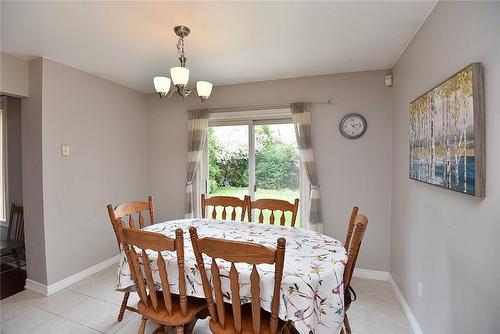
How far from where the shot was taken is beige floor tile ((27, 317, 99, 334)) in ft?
6.53

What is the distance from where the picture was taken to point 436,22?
169 cm

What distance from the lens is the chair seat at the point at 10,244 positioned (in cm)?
286

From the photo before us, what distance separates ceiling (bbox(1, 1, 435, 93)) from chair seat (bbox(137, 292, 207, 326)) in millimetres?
2007

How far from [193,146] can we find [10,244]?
2.48 m

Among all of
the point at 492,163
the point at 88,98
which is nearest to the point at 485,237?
the point at 492,163

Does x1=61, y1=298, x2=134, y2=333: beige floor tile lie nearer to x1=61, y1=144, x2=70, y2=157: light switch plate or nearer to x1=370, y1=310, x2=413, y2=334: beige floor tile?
x1=61, y1=144, x2=70, y2=157: light switch plate

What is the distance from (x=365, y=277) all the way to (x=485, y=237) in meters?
2.04

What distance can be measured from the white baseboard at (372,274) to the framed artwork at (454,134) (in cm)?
153

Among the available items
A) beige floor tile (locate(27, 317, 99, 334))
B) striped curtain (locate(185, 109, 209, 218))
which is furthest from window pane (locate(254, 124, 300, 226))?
beige floor tile (locate(27, 317, 99, 334))

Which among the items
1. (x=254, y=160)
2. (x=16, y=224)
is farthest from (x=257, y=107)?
(x=16, y=224)

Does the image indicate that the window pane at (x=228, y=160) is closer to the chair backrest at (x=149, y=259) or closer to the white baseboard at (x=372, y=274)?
the white baseboard at (x=372, y=274)

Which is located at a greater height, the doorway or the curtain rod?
the curtain rod

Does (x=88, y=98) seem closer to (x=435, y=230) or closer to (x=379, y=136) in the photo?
(x=379, y=136)

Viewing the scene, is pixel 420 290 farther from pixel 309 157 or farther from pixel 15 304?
pixel 15 304
